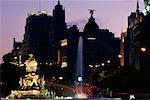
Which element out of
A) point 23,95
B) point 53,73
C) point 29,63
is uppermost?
point 53,73

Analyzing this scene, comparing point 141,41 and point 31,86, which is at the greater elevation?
point 141,41

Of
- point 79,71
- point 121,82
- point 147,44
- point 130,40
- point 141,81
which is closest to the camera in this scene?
point 141,81

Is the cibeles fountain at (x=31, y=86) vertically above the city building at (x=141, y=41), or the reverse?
the city building at (x=141, y=41)

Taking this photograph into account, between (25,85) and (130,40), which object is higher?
(130,40)

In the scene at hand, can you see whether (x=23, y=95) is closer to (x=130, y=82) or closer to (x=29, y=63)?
(x=29, y=63)

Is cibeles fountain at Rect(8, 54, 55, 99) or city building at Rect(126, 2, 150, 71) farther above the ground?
city building at Rect(126, 2, 150, 71)

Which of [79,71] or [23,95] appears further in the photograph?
[79,71]

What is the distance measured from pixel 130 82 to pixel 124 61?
255 ft

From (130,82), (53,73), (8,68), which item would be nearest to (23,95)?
(130,82)

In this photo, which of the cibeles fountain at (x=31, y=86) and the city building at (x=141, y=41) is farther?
the city building at (x=141, y=41)

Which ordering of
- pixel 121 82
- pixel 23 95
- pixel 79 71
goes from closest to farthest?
pixel 23 95 → pixel 121 82 → pixel 79 71

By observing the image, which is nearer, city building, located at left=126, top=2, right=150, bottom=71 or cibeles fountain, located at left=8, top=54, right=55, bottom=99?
cibeles fountain, located at left=8, top=54, right=55, bottom=99

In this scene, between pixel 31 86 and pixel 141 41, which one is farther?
pixel 141 41

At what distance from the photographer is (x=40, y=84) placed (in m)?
42.0
